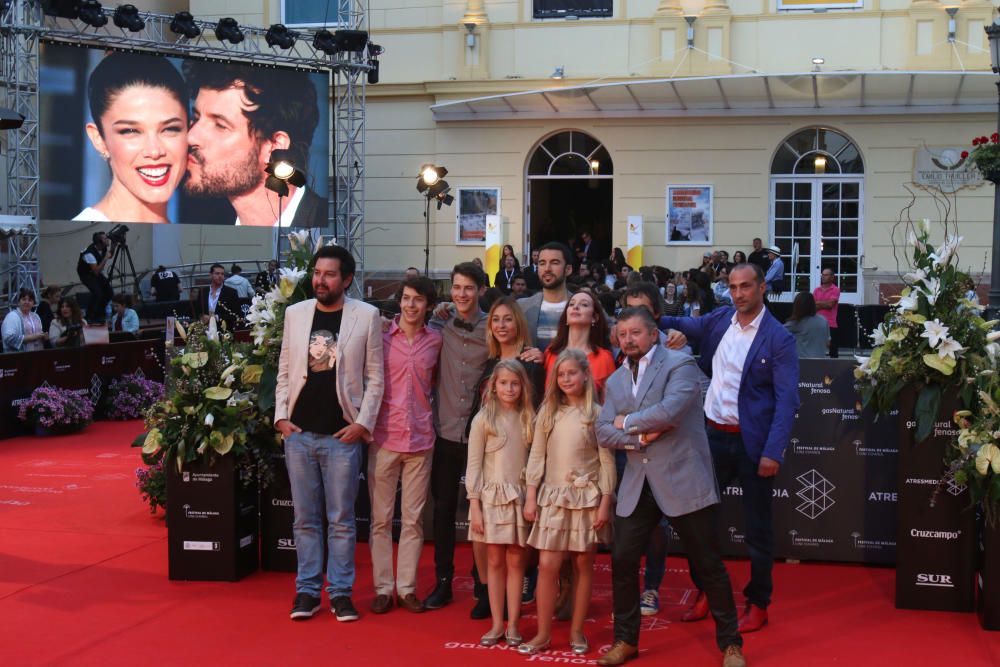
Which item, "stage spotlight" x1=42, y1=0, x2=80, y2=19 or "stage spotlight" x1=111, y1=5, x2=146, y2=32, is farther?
"stage spotlight" x1=111, y1=5, x2=146, y2=32

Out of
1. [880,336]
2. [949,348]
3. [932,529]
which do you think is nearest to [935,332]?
[949,348]

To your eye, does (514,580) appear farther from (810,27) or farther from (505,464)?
(810,27)

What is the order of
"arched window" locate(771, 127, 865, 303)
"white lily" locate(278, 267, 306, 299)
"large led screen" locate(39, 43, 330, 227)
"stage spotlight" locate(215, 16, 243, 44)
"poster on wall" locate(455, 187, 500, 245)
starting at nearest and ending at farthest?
"white lily" locate(278, 267, 306, 299), "large led screen" locate(39, 43, 330, 227), "stage spotlight" locate(215, 16, 243, 44), "arched window" locate(771, 127, 865, 303), "poster on wall" locate(455, 187, 500, 245)

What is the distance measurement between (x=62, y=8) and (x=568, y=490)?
15.9 metres

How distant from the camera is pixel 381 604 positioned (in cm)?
638

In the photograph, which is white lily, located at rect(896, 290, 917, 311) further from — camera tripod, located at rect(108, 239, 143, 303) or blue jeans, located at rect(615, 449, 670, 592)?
camera tripod, located at rect(108, 239, 143, 303)

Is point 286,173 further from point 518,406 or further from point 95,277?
point 518,406

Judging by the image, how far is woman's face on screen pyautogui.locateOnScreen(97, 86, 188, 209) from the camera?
66.1 feet

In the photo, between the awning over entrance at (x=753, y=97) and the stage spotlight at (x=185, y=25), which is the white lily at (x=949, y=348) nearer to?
the awning over entrance at (x=753, y=97)

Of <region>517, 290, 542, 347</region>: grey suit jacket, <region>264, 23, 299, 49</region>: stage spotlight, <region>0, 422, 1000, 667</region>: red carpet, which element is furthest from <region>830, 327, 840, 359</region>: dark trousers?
<region>264, 23, 299, 49</region>: stage spotlight

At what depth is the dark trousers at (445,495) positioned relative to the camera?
652 centimetres

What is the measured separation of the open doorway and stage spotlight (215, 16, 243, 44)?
6.33 meters

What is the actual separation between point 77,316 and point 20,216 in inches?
138

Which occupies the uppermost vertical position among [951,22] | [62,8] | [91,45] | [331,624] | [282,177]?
[951,22]
